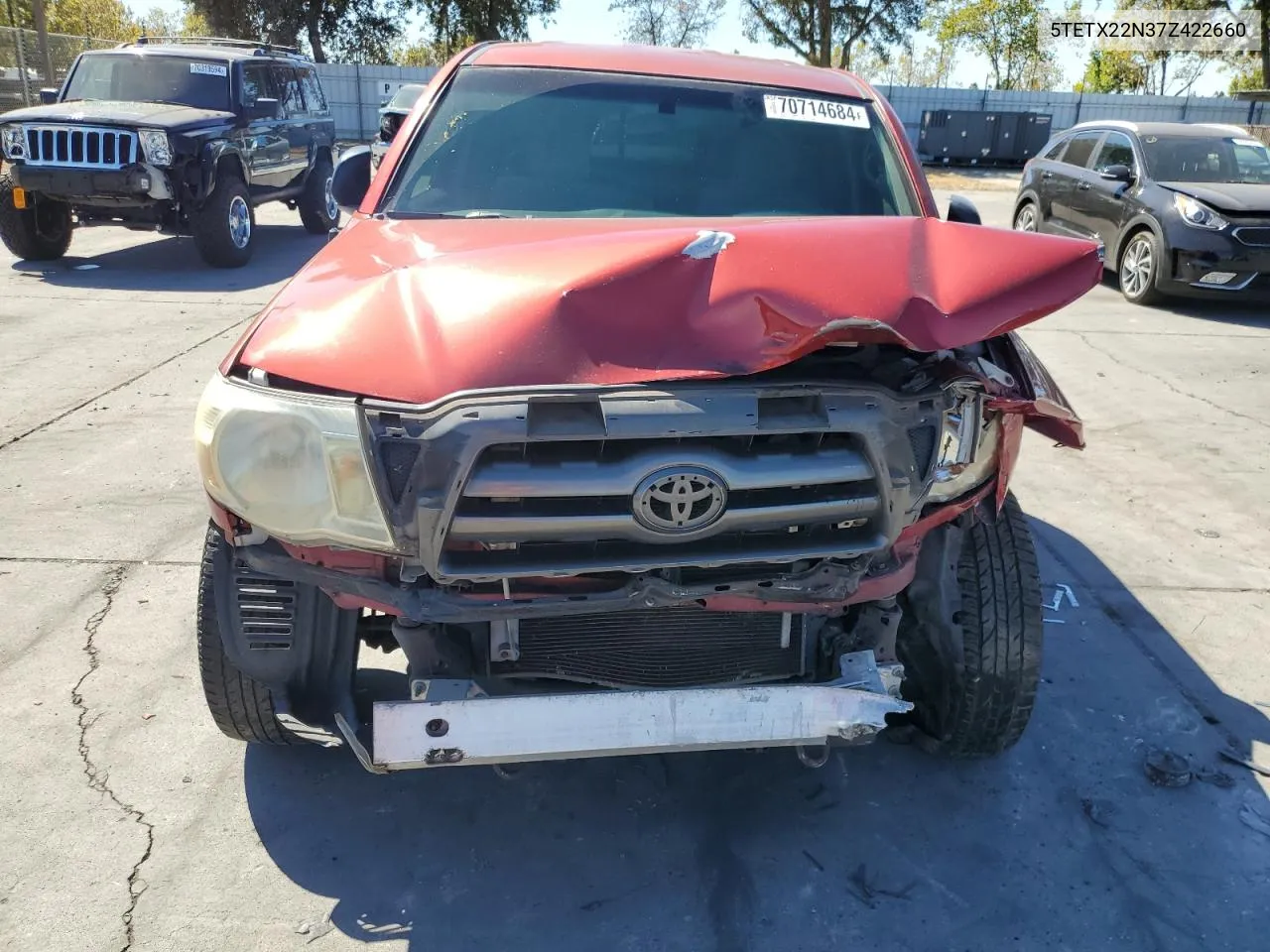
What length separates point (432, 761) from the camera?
213 centimetres

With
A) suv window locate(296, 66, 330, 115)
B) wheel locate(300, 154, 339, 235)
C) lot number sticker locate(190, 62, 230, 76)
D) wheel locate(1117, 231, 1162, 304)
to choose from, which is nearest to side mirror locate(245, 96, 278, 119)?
lot number sticker locate(190, 62, 230, 76)

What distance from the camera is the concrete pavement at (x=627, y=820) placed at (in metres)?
2.30

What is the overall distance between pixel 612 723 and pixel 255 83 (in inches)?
414

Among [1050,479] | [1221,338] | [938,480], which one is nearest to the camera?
[938,480]

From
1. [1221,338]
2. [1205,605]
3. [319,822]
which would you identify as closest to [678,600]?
[319,822]

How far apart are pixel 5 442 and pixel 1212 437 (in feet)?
21.8

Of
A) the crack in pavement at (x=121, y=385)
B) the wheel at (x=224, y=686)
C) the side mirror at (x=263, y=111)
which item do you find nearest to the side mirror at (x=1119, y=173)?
the crack in pavement at (x=121, y=385)

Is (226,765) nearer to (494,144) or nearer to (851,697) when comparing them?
(851,697)

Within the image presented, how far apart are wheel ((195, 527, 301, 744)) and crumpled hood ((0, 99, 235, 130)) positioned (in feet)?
25.9

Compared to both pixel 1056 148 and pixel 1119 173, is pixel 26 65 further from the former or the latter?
pixel 1119 173

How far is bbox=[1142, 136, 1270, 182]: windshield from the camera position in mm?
9508

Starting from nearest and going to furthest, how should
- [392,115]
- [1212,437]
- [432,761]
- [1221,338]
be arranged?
[432,761] < [392,115] < [1212,437] < [1221,338]

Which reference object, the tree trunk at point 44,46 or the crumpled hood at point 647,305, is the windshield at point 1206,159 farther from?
the tree trunk at point 44,46

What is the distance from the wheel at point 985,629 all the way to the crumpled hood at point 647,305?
0.68 metres
